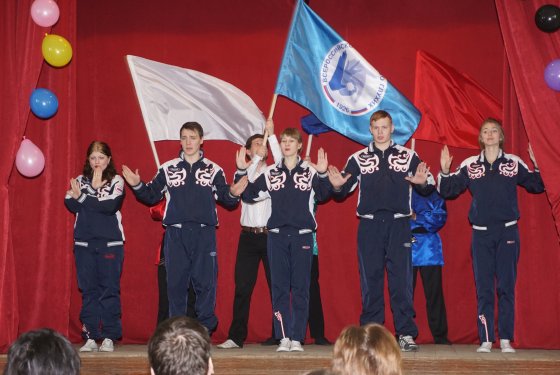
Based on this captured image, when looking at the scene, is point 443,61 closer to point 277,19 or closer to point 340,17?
point 340,17

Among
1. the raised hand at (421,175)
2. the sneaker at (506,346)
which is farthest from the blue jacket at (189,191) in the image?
the sneaker at (506,346)

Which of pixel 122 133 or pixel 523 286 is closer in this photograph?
pixel 523 286

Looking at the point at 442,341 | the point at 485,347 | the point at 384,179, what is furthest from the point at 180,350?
the point at 442,341

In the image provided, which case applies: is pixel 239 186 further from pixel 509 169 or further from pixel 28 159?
pixel 509 169

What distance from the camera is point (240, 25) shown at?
719cm

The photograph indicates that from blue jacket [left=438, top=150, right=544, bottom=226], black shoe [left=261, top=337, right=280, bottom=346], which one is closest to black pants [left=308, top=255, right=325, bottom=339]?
black shoe [left=261, top=337, right=280, bottom=346]

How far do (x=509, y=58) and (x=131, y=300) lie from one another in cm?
394

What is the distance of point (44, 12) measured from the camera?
6.45 m

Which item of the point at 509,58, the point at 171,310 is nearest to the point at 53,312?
the point at 171,310

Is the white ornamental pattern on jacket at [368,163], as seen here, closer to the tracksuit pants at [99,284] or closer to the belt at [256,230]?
the belt at [256,230]

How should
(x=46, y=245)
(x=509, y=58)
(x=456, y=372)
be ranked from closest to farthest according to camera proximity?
(x=456, y=372)
(x=509, y=58)
(x=46, y=245)

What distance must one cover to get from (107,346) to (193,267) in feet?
3.10

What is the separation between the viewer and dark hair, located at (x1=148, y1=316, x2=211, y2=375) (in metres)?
2.52

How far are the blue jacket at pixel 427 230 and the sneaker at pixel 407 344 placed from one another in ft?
2.47
